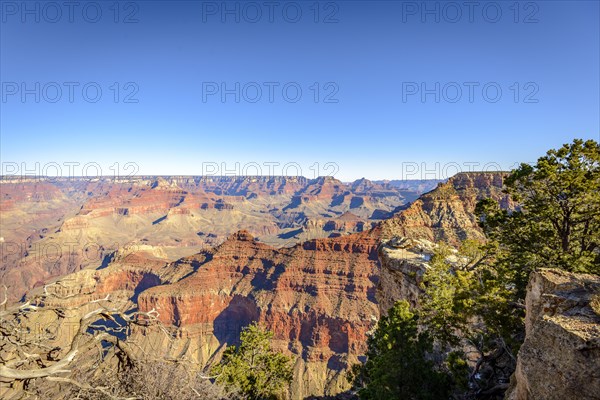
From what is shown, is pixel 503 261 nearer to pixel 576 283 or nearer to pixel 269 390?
pixel 576 283

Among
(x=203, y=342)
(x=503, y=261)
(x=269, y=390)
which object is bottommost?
(x=203, y=342)

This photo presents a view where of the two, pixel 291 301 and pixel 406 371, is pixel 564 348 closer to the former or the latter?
pixel 406 371

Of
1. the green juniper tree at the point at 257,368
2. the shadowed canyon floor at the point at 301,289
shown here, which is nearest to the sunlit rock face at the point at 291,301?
the shadowed canyon floor at the point at 301,289

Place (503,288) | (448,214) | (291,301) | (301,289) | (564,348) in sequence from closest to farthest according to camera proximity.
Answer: (564,348), (503,288), (291,301), (301,289), (448,214)

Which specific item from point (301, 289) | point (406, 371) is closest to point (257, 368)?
point (406, 371)

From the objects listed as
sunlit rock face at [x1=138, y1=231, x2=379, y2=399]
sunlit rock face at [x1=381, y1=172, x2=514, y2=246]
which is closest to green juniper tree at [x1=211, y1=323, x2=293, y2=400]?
sunlit rock face at [x1=138, y1=231, x2=379, y2=399]

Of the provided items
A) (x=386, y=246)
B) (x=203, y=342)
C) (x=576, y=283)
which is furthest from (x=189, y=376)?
(x=203, y=342)

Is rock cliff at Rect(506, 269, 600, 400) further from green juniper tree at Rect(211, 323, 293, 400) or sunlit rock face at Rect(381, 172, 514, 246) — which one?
sunlit rock face at Rect(381, 172, 514, 246)

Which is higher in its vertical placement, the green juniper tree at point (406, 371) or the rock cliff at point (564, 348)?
the rock cliff at point (564, 348)

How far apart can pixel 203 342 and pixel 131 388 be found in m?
96.5

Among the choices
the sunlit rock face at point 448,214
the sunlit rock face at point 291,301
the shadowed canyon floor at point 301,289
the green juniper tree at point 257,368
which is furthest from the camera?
the sunlit rock face at point 448,214

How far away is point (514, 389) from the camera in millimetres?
9086

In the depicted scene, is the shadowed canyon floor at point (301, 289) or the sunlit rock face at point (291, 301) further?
the shadowed canyon floor at point (301, 289)

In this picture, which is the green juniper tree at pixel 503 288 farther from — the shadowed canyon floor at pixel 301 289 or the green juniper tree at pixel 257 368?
the shadowed canyon floor at pixel 301 289
